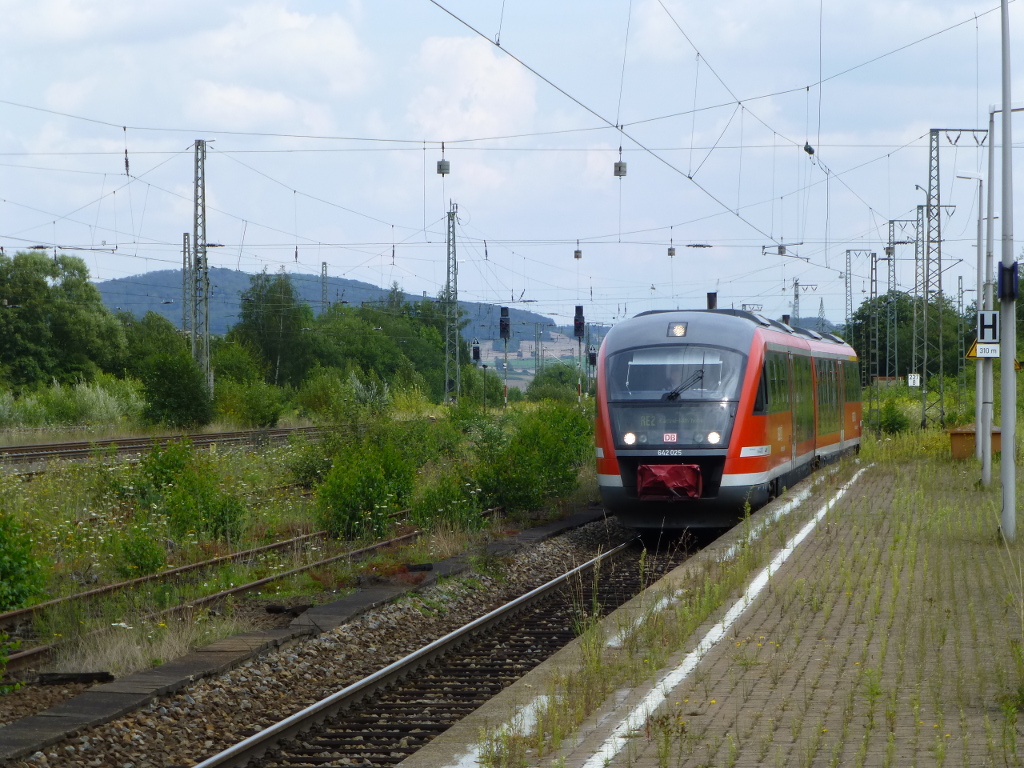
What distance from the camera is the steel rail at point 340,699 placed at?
673cm

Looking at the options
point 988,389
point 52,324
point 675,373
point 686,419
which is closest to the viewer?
point 686,419

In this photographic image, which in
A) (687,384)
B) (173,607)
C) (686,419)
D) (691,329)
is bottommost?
(173,607)

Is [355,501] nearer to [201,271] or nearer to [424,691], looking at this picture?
[424,691]

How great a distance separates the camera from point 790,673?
7.52 m

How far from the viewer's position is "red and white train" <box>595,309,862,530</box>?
14.9 meters

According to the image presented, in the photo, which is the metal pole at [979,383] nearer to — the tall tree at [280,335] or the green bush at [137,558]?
the green bush at [137,558]

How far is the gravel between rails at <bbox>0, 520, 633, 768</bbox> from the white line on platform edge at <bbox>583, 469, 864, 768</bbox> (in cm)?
257

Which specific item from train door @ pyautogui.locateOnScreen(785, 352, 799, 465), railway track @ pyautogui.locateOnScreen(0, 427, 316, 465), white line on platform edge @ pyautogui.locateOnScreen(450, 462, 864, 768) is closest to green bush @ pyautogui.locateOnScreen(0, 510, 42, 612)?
white line on platform edge @ pyautogui.locateOnScreen(450, 462, 864, 768)

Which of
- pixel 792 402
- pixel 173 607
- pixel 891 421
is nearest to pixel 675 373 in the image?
pixel 792 402

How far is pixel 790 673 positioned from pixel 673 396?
7.84 meters

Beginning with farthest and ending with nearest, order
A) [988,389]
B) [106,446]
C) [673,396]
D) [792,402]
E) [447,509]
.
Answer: [106,446], [988,389], [792,402], [447,509], [673,396]

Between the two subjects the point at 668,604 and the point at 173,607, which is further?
the point at 173,607

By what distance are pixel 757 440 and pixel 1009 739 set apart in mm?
9949

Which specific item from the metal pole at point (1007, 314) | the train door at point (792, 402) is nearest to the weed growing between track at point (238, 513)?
the train door at point (792, 402)
